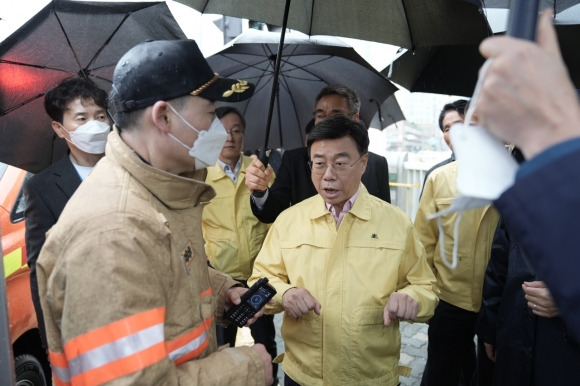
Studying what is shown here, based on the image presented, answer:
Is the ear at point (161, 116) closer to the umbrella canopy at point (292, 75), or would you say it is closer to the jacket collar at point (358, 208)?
the jacket collar at point (358, 208)

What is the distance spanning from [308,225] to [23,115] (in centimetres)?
225

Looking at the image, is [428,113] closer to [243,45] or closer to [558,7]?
[243,45]

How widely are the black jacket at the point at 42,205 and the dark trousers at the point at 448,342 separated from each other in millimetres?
2742

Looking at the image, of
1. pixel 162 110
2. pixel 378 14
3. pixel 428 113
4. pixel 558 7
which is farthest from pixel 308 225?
pixel 428 113

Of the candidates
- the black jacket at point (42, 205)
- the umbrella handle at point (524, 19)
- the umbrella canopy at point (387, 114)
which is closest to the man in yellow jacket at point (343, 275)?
the black jacket at point (42, 205)

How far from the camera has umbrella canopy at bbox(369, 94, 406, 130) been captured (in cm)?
545

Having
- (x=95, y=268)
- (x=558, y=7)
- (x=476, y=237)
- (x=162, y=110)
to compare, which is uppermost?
(x=558, y=7)

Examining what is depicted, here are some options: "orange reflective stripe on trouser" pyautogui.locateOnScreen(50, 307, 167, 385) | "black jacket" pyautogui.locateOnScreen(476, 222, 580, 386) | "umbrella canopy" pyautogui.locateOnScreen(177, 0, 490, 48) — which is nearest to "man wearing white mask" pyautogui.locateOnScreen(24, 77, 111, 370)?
"umbrella canopy" pyautogui.locateOnScreen(177, 0, 490, 48)

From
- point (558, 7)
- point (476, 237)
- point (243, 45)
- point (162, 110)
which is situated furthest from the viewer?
point (243, 45)

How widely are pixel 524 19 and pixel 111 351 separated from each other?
1.23m

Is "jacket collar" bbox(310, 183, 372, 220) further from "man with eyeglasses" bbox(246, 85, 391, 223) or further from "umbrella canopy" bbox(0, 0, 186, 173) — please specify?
"umbrella canopy" bbox(0, 0, 186, 173)

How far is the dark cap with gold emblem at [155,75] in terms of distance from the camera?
5.13 feet

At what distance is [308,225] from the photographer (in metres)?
2.55

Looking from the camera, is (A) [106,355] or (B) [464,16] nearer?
(A) [106,355]
